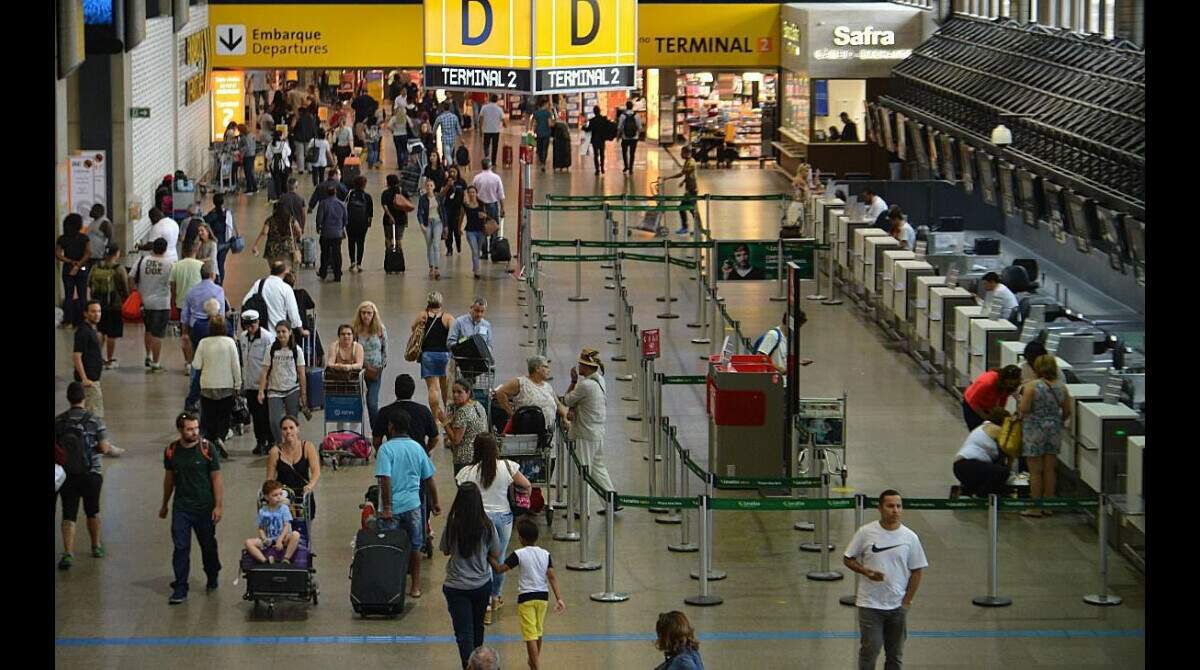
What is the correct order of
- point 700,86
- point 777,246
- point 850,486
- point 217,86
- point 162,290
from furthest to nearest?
point 700,86, point 217,86, point 777,246, point 162,290, point 850,486

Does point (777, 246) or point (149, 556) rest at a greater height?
point (777, 246)

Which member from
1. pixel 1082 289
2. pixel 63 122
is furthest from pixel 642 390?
pixel 63 122

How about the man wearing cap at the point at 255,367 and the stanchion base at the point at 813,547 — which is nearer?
the stanchion base at the point at 813,547

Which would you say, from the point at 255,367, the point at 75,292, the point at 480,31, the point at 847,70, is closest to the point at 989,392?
the point at 255,367

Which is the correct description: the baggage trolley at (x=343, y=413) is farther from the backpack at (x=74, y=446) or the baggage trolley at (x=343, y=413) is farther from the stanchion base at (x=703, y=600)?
the stanchion base at (x=703, y=600)

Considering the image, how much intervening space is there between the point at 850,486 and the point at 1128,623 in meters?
4.03

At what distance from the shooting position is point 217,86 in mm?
41406

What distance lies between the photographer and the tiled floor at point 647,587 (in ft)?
38.6

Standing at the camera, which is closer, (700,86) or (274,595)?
(274,595)

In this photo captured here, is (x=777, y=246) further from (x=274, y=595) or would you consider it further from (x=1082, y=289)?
(x=274, y=595)

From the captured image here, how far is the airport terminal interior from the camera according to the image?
1242 centimetres

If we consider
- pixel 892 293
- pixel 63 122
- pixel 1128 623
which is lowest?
pixel 1128 623

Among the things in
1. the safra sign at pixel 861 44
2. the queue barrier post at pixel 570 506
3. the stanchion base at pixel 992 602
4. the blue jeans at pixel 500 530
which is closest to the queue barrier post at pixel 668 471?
the queue barrier post at pixel 570 506

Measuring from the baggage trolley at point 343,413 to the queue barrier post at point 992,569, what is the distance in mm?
5950
